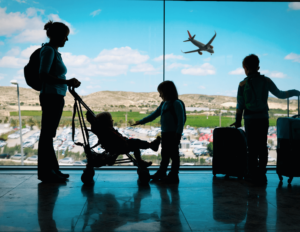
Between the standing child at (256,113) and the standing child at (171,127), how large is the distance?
2.41 feet

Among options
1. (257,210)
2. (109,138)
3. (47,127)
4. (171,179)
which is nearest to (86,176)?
(109,138)

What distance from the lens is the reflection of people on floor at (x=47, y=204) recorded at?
5.72ft

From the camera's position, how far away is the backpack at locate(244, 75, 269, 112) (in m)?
2.96

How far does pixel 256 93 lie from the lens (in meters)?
2.98

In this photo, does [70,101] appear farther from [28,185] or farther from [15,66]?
[28,185]

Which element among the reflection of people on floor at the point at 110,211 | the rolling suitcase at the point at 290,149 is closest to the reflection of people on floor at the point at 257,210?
the rolling suitcase at the point at 290,149

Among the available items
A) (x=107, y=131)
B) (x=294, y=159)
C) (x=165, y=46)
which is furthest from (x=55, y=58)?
(x=294, y=159)

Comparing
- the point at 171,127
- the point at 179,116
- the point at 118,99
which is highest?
the point at 118,99

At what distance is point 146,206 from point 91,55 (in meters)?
2.40

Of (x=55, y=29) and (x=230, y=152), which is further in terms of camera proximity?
(x=230, y=152)

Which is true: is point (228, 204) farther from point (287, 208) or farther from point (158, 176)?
point (158, 176)

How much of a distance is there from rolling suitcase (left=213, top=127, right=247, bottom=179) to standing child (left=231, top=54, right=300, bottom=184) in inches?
4.8

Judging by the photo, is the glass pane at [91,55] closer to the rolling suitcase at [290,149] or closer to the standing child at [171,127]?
the standing child at [171,127]

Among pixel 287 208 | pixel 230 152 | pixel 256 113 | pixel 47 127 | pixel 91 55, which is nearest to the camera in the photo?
pixel 287 208
